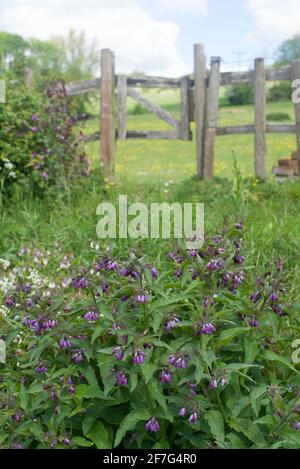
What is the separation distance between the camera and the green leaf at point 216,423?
3197mm

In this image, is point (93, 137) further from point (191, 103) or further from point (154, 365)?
point (154, 365)

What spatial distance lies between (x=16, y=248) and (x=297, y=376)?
176 inches

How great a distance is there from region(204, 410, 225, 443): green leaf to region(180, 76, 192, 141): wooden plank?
870cm

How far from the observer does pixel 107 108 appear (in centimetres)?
1133

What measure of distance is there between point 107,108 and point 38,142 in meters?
2.04

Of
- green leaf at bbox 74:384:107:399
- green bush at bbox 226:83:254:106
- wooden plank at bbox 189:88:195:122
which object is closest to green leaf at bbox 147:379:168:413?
green leaf at bbox 74:384:107:399

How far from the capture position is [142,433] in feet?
11.2

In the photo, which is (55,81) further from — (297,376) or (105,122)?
(297,376)

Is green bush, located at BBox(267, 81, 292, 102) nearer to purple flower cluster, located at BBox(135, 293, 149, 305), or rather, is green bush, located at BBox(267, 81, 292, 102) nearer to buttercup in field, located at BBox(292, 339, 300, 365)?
buttercup in field, located at BBox(292, 339, 300, 365)

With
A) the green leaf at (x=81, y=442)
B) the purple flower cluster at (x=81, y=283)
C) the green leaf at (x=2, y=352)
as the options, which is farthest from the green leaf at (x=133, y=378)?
the green leaf at (x=2, y=352)

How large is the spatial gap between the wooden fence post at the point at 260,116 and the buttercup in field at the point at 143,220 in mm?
3877

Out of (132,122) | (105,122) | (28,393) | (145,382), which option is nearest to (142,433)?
(145,382)

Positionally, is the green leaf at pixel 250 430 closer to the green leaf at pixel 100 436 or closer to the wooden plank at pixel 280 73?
the green leaf at pixel 100 436

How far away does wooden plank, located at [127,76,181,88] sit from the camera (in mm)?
11570
